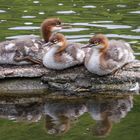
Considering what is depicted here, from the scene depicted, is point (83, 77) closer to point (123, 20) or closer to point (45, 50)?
point (45, 50)

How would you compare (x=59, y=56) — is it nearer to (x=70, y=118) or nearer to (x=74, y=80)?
(x=74, y=80)

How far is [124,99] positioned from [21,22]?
5.99 m

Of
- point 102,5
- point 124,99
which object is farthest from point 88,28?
point 124,99

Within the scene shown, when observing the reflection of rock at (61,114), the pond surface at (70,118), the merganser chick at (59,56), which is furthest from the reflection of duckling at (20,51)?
the reflection of rock at (61,114)

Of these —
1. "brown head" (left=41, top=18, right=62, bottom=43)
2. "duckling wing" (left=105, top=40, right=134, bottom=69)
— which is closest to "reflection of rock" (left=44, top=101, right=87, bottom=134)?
"duckling wing" (left=105, top=40, right=134, bottom=69)

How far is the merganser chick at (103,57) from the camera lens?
1130cm

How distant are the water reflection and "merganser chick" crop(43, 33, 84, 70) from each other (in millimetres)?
704

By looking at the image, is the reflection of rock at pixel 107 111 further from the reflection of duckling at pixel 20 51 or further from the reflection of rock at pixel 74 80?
the reflection of duckling at pixel 20 51

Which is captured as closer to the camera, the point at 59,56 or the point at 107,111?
the point at 107,111

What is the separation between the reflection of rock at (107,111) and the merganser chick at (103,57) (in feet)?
1.96

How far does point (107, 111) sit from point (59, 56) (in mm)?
1522

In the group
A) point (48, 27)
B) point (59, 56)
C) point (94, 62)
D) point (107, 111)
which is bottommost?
point (107, 111)

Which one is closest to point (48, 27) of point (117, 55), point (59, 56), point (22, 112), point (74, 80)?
point (59, 56)

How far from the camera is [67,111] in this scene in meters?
10.7
